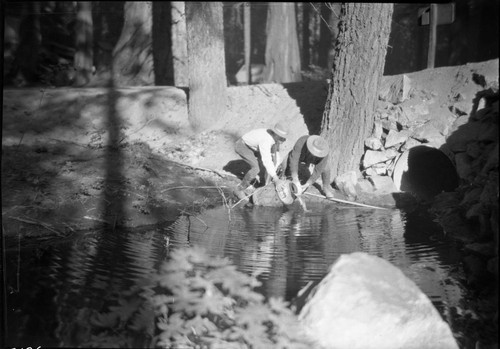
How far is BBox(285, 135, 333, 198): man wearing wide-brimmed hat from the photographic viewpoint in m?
7.80

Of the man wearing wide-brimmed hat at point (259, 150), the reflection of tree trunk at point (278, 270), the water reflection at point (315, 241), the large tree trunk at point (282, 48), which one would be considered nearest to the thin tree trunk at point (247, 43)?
the large tree trunk at point (282, 48)

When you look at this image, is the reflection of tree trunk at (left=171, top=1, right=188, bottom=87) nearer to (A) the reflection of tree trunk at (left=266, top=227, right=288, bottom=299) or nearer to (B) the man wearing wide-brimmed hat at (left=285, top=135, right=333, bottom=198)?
(B) the man wearing wide-brimmed hat at (left=285, top=135, right=333, bottom=198)

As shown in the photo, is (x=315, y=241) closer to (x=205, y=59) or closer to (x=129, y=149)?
Result: (x=129, y=149)

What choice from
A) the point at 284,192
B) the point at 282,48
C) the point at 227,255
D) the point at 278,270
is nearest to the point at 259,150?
the point at 284,192

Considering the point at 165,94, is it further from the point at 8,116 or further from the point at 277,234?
the point at 277,234

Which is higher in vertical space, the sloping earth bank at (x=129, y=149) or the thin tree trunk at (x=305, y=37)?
the thin tree trunk at (x=305, y=37)

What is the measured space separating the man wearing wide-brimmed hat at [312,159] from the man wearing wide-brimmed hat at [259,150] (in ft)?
0.78

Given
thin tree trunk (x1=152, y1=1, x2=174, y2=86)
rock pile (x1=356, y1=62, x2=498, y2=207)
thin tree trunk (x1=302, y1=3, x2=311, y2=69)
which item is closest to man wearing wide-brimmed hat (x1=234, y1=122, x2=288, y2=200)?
rock pile (x1=356, y1=62, x2=498, y2=207)

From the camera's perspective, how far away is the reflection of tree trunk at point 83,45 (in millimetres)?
15406

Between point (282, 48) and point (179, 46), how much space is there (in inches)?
165

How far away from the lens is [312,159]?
8000 mm

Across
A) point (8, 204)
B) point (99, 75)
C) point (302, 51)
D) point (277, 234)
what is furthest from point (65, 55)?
point (277, 234)

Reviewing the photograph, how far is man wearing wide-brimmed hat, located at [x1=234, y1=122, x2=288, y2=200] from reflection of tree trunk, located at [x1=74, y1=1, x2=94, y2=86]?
329 inches

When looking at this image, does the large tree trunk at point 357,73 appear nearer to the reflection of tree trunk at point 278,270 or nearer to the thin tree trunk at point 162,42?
the reflection of tree trunk at point 278,270
